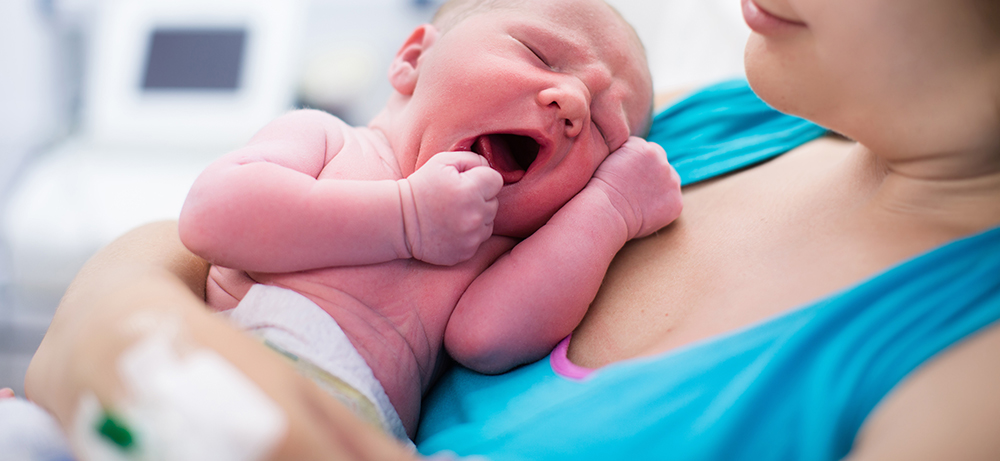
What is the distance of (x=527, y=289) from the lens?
2.66ft

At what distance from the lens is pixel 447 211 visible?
0.76m

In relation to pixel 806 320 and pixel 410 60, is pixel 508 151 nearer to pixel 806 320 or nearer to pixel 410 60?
pixel 410 60

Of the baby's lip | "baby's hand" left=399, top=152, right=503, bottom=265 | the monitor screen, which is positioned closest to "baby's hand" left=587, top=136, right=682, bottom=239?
the baby's lip

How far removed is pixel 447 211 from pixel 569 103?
0.24 meters

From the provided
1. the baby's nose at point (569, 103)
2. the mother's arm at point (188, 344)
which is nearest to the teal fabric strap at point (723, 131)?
the baby's nose at point (569, 103)

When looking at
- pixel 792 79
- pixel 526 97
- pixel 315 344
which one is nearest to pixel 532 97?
pixel 526 97

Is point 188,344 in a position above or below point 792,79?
below

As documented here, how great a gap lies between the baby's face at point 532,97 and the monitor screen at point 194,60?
4.68ft

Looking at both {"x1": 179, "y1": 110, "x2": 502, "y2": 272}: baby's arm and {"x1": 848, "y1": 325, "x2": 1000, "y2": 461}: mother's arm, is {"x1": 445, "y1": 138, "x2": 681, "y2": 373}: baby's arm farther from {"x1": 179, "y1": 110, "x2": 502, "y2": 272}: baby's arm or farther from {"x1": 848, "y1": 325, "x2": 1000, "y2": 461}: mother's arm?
{"x1": 848, "y1": 325, "x2": 1000, "y2": 461}: mother's arm

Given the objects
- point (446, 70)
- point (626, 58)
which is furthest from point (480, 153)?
point (626, 58)

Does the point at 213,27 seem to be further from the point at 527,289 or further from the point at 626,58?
the point at 527,289

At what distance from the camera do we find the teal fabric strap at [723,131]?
3.48 feet

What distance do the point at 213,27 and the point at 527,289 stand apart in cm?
191

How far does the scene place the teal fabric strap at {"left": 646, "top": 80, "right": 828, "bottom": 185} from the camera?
106 centimetres
